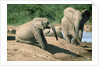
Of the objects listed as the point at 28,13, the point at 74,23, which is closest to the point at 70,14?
the point at 74,23

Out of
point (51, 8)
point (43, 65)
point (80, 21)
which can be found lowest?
point (43, 65)

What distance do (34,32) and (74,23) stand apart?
3.12 m

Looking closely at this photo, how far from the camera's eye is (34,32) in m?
11.0

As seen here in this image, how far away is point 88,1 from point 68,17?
11.1 ft

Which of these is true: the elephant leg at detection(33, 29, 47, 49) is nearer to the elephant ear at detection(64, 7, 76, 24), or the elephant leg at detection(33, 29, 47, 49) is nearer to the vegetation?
the elephant ear at detection(64, 7, 76, 24)

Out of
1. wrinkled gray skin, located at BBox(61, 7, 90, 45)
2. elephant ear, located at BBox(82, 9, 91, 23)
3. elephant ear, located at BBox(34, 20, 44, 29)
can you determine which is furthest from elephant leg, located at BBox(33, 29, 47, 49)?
elephant ear, located at BBox(82, 9, 91, 23)

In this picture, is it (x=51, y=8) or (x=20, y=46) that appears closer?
(x=20, y=46)

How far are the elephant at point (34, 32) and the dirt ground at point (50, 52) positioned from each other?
0.37 m

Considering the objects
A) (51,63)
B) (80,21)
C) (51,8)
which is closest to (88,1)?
(80,21)

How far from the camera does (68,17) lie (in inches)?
559

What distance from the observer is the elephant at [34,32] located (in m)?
10.7

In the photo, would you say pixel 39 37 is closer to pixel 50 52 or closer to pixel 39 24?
pixel 39 24

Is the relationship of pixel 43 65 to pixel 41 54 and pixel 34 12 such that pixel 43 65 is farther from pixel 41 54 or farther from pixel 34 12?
pixel 34 12

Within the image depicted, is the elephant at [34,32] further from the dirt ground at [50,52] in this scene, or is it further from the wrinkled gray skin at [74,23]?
the wrinkled gray skin at [74,23]
